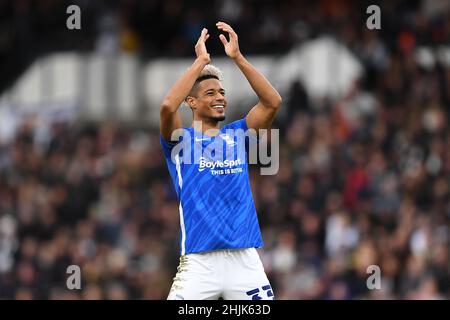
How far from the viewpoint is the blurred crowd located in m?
17.1

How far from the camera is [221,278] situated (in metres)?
9.47

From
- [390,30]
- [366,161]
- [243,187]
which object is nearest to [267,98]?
[243,187]

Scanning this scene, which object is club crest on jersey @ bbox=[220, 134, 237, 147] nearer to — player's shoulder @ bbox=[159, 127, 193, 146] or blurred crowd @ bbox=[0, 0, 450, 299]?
player's shoulder @ bbox=[159, 127, 193, 146]

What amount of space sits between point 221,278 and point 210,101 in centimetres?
152

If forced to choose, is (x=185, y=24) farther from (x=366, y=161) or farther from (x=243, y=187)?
(x=243, y=187)

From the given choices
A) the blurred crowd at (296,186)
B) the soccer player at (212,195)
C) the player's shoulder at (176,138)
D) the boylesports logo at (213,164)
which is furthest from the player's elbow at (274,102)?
the blurred crowd at (296,186)

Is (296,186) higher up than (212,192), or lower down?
lower down

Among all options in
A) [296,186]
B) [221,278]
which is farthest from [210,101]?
[296,186]

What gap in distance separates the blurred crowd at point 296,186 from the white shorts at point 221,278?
639 centimetres

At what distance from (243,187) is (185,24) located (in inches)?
600

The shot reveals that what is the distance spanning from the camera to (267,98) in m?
9.81

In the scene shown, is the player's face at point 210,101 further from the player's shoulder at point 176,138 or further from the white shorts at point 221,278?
the white shorts at point 221,278

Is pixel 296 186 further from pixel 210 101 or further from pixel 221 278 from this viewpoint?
pixel 221 278

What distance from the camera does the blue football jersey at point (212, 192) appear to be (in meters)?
9.52
